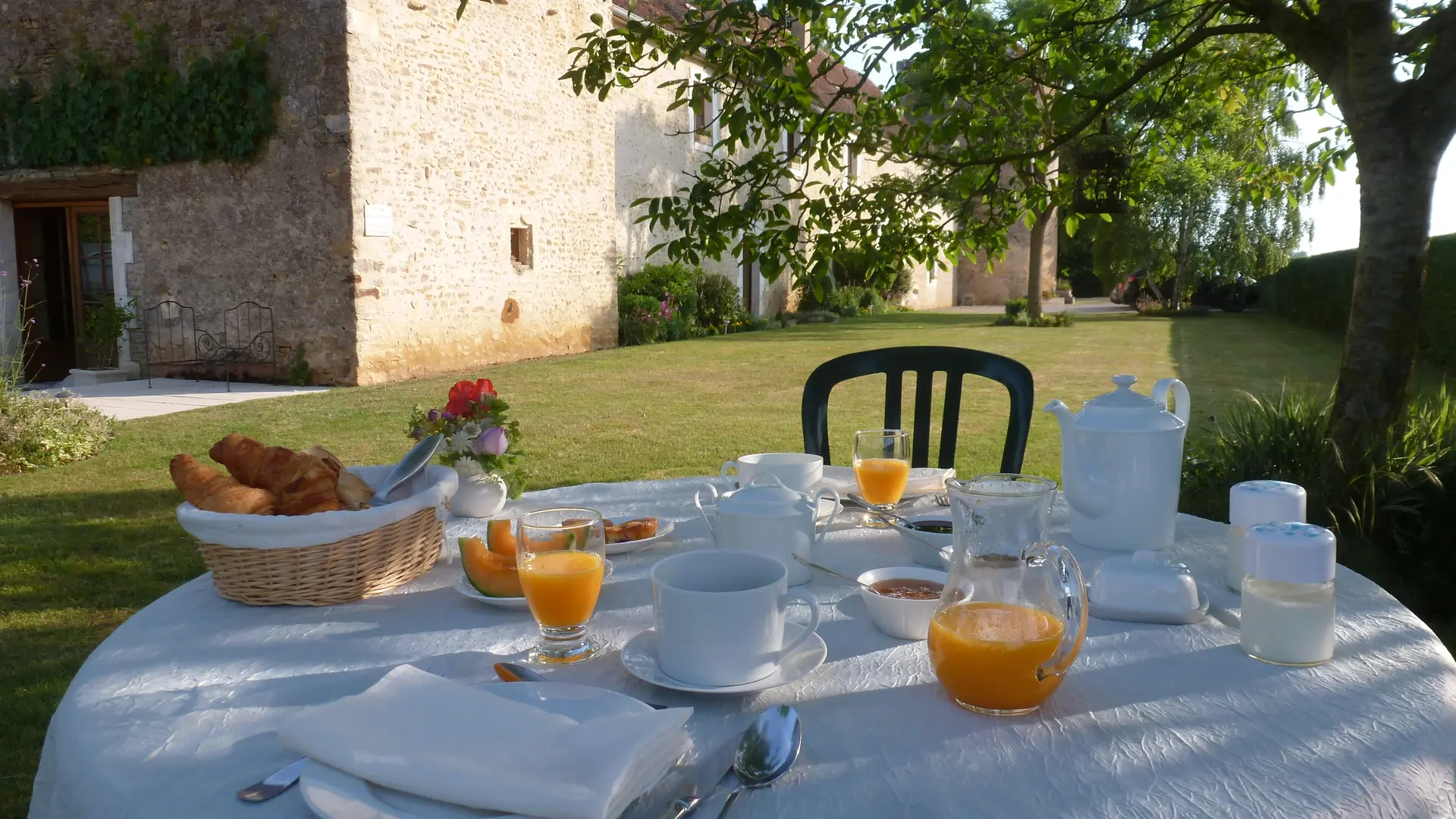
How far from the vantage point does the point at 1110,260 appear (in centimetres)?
2317

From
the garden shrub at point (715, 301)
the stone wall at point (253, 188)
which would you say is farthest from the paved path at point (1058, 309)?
the stone wall at point (253, 188)

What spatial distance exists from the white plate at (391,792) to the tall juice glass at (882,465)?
1025 millimetres

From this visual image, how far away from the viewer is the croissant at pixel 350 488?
4.79 feet

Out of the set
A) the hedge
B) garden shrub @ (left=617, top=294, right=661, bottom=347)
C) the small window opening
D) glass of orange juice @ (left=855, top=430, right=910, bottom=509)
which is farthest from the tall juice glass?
garden shrub @ (left=617, top=294, right=661, bottom=347)

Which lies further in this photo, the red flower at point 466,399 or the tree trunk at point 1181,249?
the tree trunk at point 1181,249

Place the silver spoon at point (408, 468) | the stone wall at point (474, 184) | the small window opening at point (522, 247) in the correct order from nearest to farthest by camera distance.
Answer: the silver spoon at point (408, 468) < the stone wall at point (474, 184) < the small window opening at point (522, 247)

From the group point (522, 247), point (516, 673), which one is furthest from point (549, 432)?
point (516, 673)

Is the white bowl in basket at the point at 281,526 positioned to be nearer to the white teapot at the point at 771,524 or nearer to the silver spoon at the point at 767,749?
the white teapot at the point at 771,524

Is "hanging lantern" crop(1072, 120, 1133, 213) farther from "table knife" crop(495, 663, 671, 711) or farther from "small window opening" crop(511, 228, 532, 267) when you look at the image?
"small window opening" crop(511, 228, 532, 267)

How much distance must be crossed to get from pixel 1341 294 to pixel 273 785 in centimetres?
1826

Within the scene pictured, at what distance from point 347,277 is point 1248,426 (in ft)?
26.0

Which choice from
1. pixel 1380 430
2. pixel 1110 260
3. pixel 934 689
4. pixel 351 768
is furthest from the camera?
pixel 1110 260

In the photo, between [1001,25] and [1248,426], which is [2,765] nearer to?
[1001,25]

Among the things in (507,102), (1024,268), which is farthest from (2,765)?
(1024,268)
